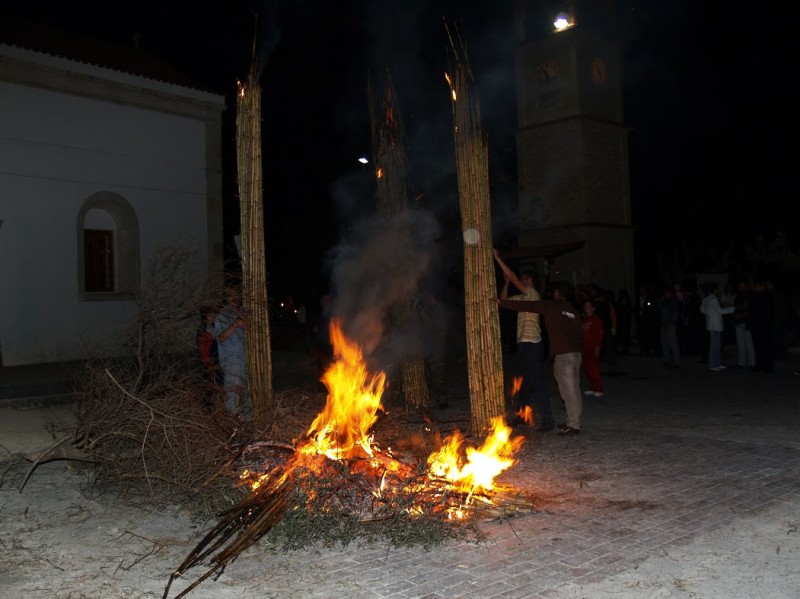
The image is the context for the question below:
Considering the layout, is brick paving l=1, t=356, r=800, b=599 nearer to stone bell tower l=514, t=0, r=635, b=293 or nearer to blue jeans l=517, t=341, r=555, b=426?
blue jeans l=517, t=341, r=555, b=426

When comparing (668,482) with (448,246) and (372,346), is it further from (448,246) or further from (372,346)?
(448,246)

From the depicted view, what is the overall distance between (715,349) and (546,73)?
13.0 meters

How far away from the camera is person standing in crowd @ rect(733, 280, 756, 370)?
13.9 meters

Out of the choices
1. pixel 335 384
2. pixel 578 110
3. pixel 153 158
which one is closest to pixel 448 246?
pixel 578 110

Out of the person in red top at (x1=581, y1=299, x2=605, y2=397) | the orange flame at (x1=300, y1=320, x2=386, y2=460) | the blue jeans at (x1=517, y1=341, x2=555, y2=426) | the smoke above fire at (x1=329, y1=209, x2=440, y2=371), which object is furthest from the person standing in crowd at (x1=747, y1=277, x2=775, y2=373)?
the orange flame at (x1=300, y1=320, x2=386, y2=460)

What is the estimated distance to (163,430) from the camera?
5695 millimetres

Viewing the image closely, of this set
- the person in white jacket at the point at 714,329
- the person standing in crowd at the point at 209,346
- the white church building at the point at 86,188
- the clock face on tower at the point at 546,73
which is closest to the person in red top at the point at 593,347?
the person in white jacket at the point at 714,329

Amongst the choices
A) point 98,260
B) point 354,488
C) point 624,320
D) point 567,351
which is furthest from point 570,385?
point 98,260

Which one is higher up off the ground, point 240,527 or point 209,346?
point 209,346

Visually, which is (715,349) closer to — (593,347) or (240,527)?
(593,347)

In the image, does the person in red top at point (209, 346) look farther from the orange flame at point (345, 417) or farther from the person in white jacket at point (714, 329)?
the person in white jacket at point (714, 329)

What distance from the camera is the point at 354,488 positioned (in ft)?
16.8

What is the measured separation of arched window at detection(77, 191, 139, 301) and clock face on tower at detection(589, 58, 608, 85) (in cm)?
1511

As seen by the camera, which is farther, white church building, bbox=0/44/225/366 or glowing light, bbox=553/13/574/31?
glowing light, bbox=553/13/574/31
